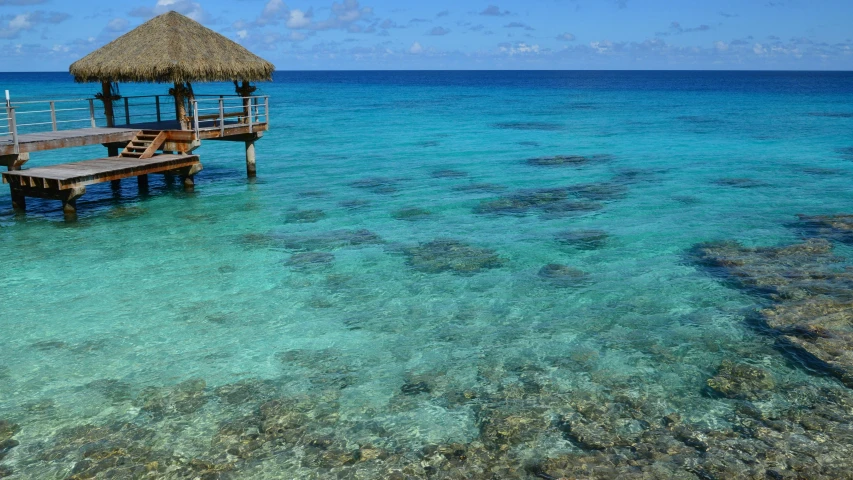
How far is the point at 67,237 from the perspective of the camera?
15156 millimetres

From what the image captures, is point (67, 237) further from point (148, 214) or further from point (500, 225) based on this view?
point (500, 225)

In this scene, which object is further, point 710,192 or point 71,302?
point 710,192

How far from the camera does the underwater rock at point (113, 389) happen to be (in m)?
8.09

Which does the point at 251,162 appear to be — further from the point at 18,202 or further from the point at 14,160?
the point at 14,160

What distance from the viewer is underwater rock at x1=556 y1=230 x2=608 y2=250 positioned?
1452 centimetres

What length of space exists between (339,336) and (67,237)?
8630 millimetres

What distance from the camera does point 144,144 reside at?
65.3 feet

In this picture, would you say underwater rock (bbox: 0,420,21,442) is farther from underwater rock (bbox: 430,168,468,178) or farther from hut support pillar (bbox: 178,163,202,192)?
underwater rock (bbox: 430,168,468,178)

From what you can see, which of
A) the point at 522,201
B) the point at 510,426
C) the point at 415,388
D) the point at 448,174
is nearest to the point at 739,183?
the point at 522,201

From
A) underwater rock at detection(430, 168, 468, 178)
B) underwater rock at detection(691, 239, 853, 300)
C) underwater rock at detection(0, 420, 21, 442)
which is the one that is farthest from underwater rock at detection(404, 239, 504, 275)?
underwater rock at detection(430, 168, 468, 178)

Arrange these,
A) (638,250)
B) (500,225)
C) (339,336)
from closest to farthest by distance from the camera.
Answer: (339,336)
(638,250)
(500,225)

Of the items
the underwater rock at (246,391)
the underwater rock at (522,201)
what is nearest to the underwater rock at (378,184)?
the underwater rock at (522,201)

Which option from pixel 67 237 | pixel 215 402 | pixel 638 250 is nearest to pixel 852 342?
pixel 638 250

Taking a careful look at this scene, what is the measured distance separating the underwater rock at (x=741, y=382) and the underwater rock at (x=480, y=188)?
41.2 ft
